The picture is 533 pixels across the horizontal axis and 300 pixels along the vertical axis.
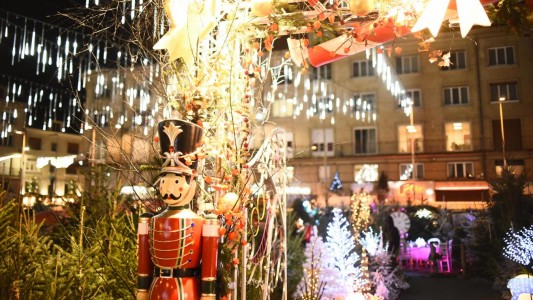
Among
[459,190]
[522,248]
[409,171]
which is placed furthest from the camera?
[409,171]

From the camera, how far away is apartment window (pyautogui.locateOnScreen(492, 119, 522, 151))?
27.9m

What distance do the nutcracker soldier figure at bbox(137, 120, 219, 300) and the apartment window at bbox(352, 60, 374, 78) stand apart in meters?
29.1

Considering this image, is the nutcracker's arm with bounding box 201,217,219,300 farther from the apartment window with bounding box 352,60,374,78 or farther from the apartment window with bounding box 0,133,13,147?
the apartment window with bounding box 0,133,13,147

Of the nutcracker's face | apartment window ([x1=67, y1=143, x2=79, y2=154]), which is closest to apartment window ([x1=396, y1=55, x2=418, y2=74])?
the nutcracker's face

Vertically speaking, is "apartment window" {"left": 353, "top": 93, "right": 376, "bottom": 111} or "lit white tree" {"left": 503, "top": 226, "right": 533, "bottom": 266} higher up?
"apartment window" {"left": 353, "top": 93, "right": 376, "bottom": 111}

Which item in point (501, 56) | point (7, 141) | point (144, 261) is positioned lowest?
point (144, 261)

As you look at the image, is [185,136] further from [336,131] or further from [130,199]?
[336,131]

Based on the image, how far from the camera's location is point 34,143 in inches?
1756

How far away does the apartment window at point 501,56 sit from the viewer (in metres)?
28.5

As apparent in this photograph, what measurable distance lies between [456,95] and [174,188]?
96.7ft

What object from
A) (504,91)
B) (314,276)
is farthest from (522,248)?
(504,91)

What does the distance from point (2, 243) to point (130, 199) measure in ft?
13.2

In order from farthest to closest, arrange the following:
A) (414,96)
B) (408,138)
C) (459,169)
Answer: (414,96), (408,138), (459,169)

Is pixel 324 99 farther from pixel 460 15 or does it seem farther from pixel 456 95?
pixel 460 15
